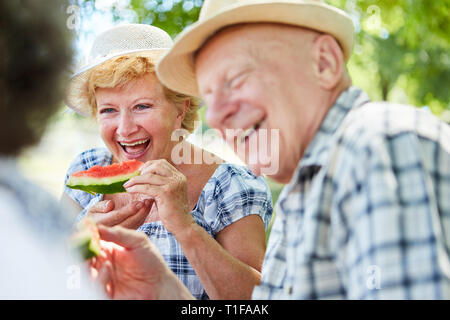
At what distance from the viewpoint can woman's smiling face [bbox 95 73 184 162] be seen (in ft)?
10.1

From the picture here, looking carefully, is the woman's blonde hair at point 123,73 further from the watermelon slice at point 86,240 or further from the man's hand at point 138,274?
the watermelon slice at point 86,240

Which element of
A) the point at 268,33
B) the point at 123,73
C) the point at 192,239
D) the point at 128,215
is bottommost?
the point at 192,239

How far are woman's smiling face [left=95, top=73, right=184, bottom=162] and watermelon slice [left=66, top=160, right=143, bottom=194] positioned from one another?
25 cm

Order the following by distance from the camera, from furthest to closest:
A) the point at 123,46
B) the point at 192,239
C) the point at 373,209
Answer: the point at 123,46, the point at 192,239, the point at 373,209

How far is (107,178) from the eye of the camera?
9.27ft

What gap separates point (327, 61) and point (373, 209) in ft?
2.27

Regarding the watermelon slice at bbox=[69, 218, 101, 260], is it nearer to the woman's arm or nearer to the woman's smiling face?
the woman's arm

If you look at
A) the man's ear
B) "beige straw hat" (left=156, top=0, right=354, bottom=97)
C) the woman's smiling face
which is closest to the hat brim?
the woman's smiling face

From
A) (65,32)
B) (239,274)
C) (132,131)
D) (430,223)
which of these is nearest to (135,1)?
(132,131)

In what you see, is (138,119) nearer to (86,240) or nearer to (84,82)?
(84,82)

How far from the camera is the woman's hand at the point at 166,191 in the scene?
2.53 meters

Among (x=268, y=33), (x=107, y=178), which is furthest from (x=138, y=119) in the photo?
(x=268, y=33)

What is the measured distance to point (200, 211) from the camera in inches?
119
